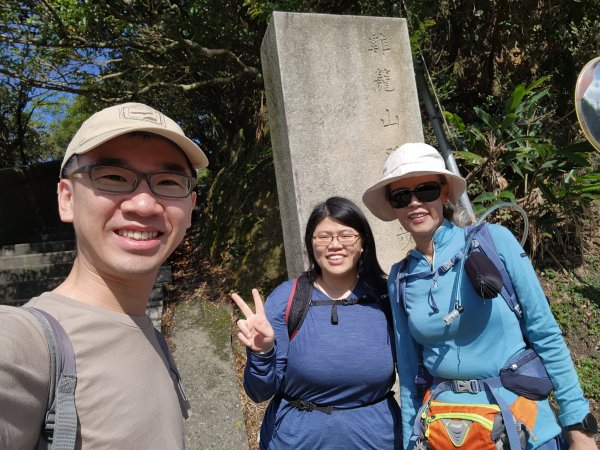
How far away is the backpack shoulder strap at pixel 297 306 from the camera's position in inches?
75.6

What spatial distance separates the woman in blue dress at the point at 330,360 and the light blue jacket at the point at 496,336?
0.26 m

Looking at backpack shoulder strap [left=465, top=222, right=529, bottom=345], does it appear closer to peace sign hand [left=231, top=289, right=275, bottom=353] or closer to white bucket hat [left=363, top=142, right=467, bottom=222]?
white bucket hat [left=363, top=142, right=467, bottom=222]

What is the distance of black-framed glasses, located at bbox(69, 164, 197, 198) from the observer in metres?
1.03

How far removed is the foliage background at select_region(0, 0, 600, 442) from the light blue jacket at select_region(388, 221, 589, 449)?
2572 millimetres

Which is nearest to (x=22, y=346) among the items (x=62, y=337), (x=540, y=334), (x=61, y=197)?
(x=62, y=337)

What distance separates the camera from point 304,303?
196 centimetres

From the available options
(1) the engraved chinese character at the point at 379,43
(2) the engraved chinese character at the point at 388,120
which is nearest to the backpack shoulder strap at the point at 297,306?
(2) the engraved chinese character at the point at 388,120

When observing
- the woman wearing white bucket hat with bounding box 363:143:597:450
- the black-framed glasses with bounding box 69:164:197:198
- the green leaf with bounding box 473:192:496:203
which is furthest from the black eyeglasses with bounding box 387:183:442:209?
the green leaf with bounding box 473:192:496:203

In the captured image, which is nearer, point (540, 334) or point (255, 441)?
point (540, 334)

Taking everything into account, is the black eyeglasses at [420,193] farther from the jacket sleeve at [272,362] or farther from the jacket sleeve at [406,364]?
the jacket sleeve at [272,362]

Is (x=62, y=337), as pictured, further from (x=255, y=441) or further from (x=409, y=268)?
(x=255, y=441)

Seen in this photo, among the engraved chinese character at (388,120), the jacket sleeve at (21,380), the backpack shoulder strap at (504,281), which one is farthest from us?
the engraved chinese character at (388,120)

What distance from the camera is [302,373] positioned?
1.81 meters

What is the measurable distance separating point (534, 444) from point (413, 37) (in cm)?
437
